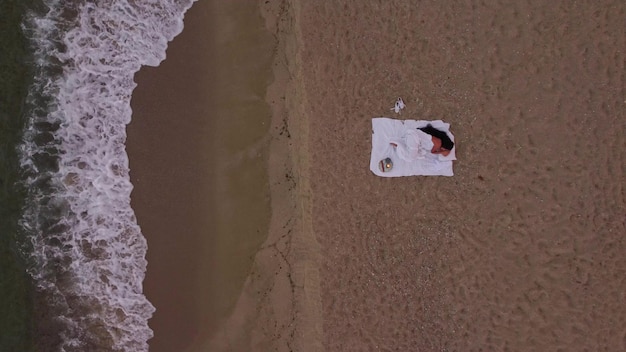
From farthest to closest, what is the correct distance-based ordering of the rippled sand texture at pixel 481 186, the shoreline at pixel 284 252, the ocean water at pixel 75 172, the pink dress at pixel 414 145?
the ocean water at pixel 75 172 → the shoreline at pixel 284 252 → the pink dress at pixel 414 145 → the rippled sand texture at pixel 481 186

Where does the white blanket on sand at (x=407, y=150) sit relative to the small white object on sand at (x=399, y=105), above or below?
below

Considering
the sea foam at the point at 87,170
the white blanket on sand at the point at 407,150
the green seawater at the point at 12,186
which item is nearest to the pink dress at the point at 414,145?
the white blanket on sand at the point at 407,150

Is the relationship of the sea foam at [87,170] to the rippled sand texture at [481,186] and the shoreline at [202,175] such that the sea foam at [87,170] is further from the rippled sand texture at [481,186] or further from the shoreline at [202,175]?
the rippled sand texture at [481,186]

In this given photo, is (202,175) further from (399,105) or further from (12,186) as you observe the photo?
(399,105)

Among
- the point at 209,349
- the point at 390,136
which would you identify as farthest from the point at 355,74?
the point at 209,349

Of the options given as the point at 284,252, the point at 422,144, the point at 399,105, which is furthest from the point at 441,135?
the point at 284,252

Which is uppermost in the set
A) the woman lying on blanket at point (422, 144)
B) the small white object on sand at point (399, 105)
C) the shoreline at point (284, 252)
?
the small white object on sand at point (399, 105)

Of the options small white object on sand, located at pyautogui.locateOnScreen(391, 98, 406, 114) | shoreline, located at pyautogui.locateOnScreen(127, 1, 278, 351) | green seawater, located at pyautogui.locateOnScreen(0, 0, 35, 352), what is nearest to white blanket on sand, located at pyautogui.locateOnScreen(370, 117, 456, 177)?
small white object on sand, located at pyautogui.locateOnScreen(391, 98, 406, 114)
